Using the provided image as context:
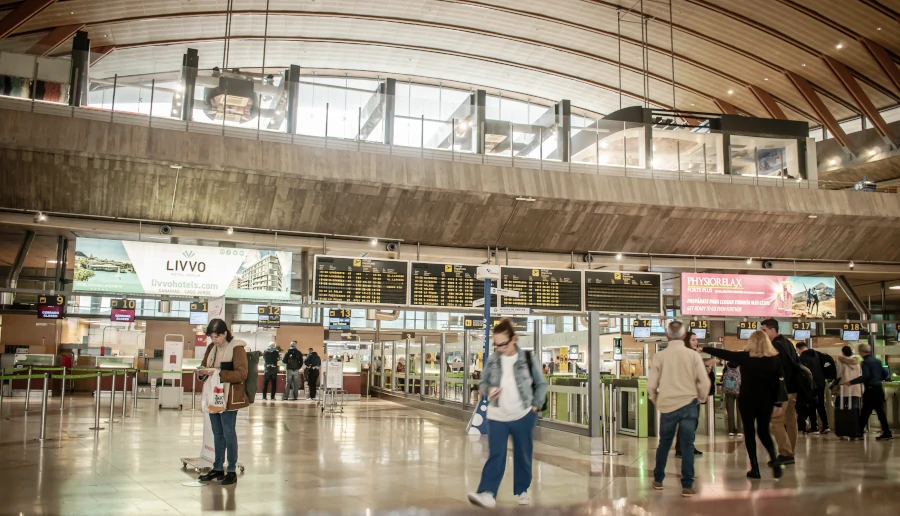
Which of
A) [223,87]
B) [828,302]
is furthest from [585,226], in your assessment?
[223,87]

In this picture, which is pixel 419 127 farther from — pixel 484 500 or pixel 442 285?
pixel 484 500

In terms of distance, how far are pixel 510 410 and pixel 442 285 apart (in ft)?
36.5

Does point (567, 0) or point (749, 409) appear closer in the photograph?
point (749, 409)

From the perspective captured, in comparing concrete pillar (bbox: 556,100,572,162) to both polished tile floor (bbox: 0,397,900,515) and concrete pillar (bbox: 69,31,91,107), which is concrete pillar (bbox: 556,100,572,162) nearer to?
polished tile floor (bbox: 0,397,900,515)

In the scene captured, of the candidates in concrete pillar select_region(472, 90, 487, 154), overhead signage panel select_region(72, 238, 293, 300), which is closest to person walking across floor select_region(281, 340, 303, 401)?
overhead signage panel select_region(72, 238, 293, 300)

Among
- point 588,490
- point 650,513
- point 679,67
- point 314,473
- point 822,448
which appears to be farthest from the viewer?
point 679,67

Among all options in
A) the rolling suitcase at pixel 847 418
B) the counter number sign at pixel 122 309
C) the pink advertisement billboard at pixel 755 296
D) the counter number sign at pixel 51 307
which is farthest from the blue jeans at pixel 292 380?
the rolling suitcase at pixel 847 418

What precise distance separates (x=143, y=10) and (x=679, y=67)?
60.4 ft

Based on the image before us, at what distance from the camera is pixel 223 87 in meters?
14.6

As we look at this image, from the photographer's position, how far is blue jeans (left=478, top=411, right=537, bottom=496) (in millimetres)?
5594

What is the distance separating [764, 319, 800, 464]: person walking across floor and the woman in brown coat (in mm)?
5411

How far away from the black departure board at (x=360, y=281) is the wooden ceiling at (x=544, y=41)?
974 cm

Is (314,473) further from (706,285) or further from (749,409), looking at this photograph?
(706,285)

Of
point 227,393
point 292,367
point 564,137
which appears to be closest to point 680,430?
point 227,393
